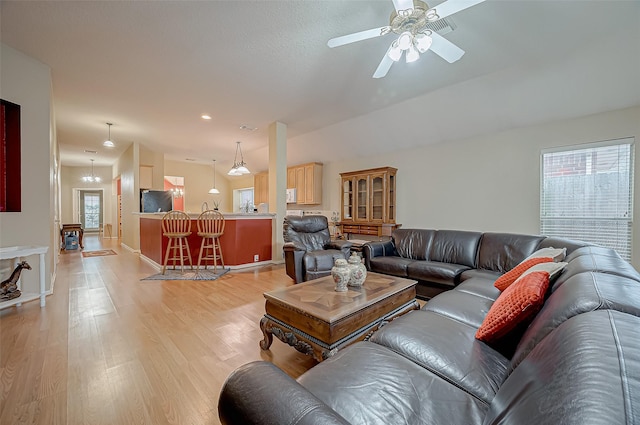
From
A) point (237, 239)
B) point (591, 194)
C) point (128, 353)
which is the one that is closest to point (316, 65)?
point (237, 239)

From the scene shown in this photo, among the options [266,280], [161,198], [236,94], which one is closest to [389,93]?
[236,94]

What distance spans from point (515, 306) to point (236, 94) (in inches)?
159

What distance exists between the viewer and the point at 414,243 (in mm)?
3703

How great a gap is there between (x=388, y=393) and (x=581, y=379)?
1.97 ft

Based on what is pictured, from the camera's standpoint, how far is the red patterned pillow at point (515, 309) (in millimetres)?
1166

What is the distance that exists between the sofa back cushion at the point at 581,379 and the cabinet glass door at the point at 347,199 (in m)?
4.99

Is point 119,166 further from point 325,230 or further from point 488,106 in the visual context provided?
point 488,106

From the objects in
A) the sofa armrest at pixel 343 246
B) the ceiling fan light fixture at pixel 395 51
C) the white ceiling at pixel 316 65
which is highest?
the white ceiling at pixel 316 65

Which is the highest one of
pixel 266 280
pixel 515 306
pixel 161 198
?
pixel 161 198

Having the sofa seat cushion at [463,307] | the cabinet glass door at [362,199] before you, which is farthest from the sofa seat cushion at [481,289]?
the cabinet glass door at [362,199]

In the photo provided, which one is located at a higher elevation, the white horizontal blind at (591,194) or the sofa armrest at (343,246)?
the white horizontal blind at (591,194)

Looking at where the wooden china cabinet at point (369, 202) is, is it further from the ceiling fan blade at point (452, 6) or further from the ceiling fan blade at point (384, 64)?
the ceiling fan blade at point (452, 6)

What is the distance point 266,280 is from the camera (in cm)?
394

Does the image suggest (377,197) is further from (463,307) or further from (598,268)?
(598,268)
